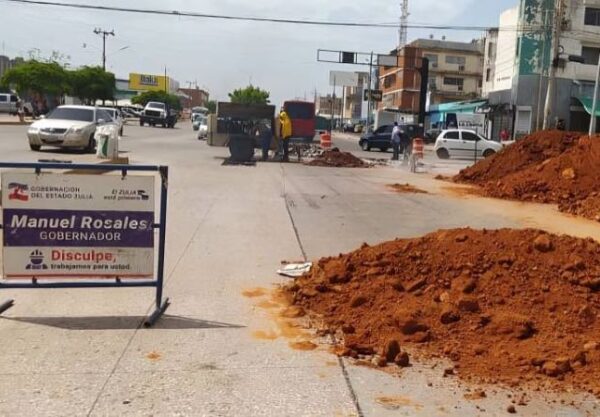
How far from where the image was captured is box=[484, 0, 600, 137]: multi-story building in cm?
5175

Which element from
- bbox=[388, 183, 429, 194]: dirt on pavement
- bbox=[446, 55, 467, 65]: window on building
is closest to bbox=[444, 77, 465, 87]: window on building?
bbox=[446, 55, 467, 65]: window on building

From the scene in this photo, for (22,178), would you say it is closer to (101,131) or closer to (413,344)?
(413,344)

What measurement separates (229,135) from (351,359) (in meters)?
23.2

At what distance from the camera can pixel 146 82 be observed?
154500mm

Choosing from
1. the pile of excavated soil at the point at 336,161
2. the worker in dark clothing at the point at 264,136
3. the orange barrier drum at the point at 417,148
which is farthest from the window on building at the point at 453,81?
the worker in dark clothing at the point at 264,136

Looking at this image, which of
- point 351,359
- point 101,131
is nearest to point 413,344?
point 351,359

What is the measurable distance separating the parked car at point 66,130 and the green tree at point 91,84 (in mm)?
52232

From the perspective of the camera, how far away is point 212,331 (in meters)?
5.44

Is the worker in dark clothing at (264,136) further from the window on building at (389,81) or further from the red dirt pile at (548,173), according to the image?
the window on building at (389,81)

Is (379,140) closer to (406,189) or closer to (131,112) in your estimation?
(406,189)

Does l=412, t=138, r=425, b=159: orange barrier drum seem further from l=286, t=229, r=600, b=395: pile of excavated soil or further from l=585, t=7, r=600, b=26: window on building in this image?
l=585, t=7, r=600, b=26: window on building

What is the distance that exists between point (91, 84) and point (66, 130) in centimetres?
5772

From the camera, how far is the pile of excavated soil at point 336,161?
26.3m

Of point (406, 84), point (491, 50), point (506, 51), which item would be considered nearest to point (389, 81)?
point (406, 84)
